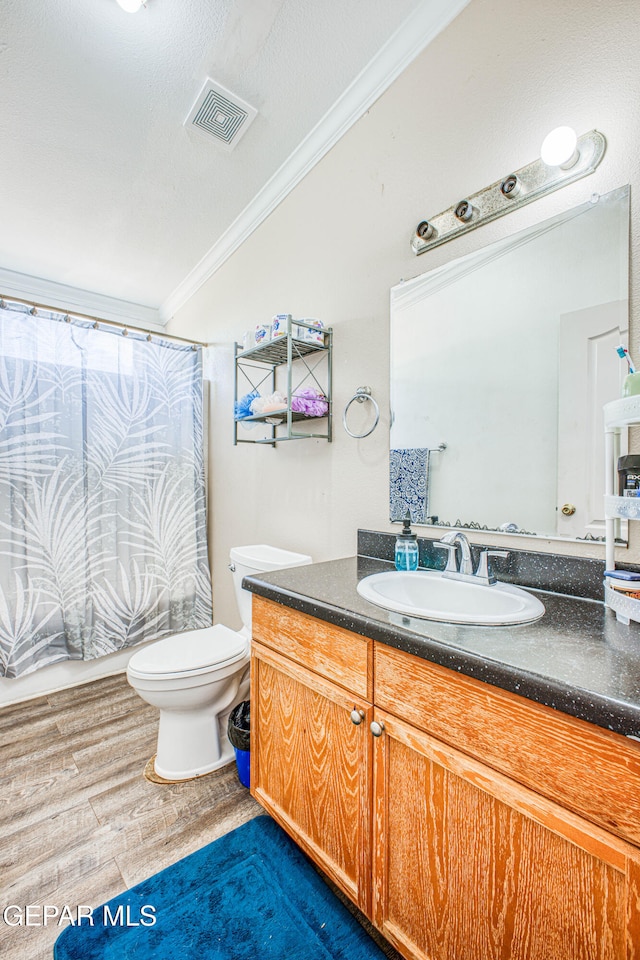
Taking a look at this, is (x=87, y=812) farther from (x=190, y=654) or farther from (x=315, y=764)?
(x=315, y=764)

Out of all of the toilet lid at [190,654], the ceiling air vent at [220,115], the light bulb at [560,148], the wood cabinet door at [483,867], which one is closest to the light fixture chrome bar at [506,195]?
the light bulb at [560,148]

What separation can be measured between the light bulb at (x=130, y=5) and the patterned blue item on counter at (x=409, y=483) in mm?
1570

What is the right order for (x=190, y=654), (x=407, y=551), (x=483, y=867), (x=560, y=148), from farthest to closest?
(x=190, y=654) → (x=407, y=551) → (x=560, y=148) → (x=483, y=867)

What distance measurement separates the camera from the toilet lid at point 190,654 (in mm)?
1527

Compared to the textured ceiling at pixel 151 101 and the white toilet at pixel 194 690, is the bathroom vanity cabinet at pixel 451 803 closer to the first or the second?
the white toilet at pixel 194 690

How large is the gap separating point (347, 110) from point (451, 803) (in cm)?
222

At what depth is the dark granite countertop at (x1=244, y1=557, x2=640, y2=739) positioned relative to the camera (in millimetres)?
582

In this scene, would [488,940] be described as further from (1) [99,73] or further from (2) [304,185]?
(1) [99,73]

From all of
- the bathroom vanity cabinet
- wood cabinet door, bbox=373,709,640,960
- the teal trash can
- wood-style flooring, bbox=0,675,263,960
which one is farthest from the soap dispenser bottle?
wood-style flooring, bbox=0,675,263,960

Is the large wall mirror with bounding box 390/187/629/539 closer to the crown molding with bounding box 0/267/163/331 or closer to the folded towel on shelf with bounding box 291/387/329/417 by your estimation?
the folded towel on shelf with bounding box 291/387/329/417

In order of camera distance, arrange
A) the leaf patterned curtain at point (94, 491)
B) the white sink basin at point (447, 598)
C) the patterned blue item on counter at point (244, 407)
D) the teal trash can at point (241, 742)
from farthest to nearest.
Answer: the leaf patterned curtain at point (94, 491) < the patterned blue item on counter at point (244, 407) < the teal trash can at point (241, 742) < the white sink basin at point (447, 598)

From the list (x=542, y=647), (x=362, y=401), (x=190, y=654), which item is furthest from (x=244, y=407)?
(x=542, y=647)

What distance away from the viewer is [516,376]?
120 cm

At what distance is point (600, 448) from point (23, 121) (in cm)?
242
